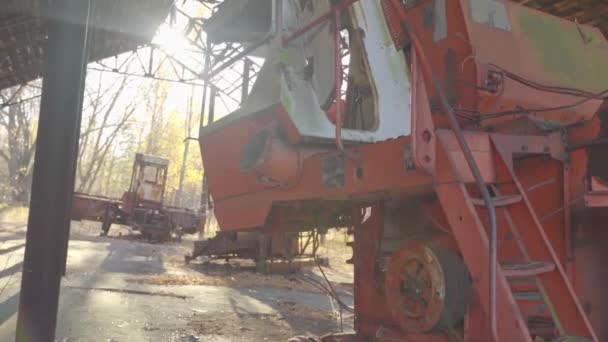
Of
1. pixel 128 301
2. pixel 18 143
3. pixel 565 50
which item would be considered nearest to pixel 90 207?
pixel 128 301

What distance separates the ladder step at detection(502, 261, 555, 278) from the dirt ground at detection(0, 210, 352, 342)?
424cm

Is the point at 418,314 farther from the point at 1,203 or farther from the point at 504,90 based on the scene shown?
the point at 1,203

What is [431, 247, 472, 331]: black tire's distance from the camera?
260cm

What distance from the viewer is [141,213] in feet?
71.1

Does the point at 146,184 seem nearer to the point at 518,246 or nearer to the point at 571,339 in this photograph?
the point at 518,246

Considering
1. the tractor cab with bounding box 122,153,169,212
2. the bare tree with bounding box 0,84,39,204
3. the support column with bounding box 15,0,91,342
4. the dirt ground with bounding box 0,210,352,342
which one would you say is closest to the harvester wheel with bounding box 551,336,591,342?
the support column with bounding box 15,0,91,342

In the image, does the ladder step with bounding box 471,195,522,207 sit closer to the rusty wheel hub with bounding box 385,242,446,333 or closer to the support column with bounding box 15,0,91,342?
the rusty wheel hub with bounding box 385,242,446,333

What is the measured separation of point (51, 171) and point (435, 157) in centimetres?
221

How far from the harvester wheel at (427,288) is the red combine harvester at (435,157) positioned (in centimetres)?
1

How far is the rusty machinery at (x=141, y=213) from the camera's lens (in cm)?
2092

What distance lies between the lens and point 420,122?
9.17ft

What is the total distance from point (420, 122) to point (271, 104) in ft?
4.45

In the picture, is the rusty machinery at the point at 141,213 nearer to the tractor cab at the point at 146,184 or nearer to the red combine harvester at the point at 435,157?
the tractor cab at the point at 146,184

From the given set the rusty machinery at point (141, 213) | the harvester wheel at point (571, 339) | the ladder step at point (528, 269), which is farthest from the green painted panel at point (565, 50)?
the rusty machinery at point (141, 213)
